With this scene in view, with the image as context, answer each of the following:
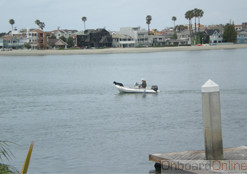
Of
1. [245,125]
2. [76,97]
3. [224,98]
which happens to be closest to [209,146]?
[245,125]

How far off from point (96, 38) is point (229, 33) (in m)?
46.9

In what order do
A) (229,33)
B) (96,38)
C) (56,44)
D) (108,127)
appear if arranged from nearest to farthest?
(108,127) → (229,33) → (96,38) → (56,44)

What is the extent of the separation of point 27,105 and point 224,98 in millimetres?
16772

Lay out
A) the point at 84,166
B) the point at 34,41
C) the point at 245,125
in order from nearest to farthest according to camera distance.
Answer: the point at 84,166, the point at 245,125, the point at 34,41

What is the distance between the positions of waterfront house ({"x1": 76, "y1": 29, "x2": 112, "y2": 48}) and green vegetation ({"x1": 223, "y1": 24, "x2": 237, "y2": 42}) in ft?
134

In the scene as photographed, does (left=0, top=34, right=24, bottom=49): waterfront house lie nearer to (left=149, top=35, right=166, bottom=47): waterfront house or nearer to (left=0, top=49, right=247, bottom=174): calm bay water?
(left=149, top=35, right=166, bottom=47): waterfront house

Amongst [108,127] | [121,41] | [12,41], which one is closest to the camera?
[108,127]

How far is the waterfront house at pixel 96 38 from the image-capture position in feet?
563

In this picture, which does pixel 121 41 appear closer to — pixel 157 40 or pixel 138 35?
pixel 138 35

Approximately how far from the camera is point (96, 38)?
173m

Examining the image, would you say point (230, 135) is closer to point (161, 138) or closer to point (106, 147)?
point (161, 138)

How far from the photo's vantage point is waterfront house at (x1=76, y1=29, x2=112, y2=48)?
172 meters

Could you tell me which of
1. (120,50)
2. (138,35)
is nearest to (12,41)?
(120,50)

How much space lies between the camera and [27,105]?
135 ft
